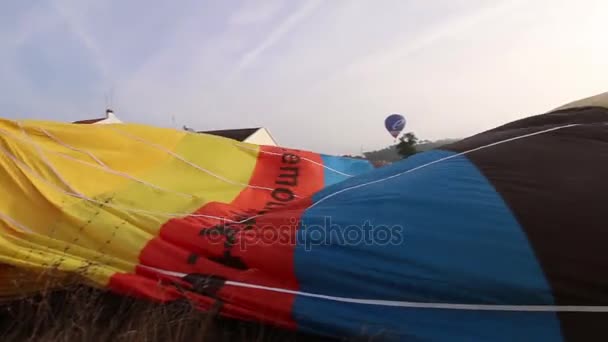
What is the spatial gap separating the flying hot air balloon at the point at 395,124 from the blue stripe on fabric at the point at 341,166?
40.9 feet

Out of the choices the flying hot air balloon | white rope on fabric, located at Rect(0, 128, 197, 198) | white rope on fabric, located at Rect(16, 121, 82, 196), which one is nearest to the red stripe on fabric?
white rope on fabric, located at Rect(0, 128, 197, 198)

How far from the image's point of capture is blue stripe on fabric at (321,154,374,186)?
301 cm

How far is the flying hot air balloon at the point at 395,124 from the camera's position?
1565 centimetres

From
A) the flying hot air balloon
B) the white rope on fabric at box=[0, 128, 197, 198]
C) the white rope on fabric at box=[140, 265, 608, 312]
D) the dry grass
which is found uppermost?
the flying hot air balloon

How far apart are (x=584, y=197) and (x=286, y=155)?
6.72ft

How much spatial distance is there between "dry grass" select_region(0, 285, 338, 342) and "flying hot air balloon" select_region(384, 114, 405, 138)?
48.6 feet

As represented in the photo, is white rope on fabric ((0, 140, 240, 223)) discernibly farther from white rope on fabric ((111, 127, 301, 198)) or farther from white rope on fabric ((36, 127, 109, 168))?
white rope on fabric ((111, 127, 301, 198))

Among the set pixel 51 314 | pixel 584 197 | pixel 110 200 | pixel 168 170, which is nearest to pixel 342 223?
pixel 584 197

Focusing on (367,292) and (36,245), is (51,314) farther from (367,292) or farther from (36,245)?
(367,292)

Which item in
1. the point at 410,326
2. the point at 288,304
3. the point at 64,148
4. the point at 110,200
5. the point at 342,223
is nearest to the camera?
the point at 410,326

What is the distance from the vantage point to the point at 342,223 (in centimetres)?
139

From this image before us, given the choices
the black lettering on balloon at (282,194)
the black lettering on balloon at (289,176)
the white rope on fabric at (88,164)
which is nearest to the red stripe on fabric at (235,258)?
→ the white rope on fabric at (88,164)

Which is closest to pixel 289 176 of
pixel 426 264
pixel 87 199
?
pixel 87 199

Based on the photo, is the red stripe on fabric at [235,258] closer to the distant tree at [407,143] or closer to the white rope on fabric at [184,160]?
the white rope on fabric at [184,160]
